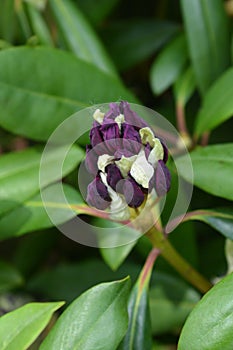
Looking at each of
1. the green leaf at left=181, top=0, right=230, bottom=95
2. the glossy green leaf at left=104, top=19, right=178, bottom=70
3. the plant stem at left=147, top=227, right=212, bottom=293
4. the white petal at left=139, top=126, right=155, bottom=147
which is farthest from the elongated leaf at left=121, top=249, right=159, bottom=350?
the glossy green leaf at left=104, top=19, right=178, bottom=70

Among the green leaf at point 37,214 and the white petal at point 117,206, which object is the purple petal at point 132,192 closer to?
the white petal at point 117,206

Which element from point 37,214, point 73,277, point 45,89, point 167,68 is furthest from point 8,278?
point 167,68

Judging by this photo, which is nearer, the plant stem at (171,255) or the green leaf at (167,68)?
the plant stem at (171,255)

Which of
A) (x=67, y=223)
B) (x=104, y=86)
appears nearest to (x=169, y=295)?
(x=67, y=223)

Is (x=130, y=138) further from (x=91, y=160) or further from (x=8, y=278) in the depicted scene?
(x=8, y=278)

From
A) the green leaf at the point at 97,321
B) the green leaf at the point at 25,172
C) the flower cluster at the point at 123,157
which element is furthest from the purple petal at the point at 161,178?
the green leaf at the point at 25,172

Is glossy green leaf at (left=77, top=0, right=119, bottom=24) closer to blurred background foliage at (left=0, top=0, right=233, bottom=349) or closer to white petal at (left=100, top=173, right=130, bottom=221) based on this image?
blurred background foliage at (left=0, top=0, right=233, bottom=349)

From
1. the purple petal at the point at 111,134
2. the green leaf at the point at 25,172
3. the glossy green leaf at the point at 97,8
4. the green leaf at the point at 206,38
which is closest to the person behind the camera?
the purple petal at the point at 111,134
